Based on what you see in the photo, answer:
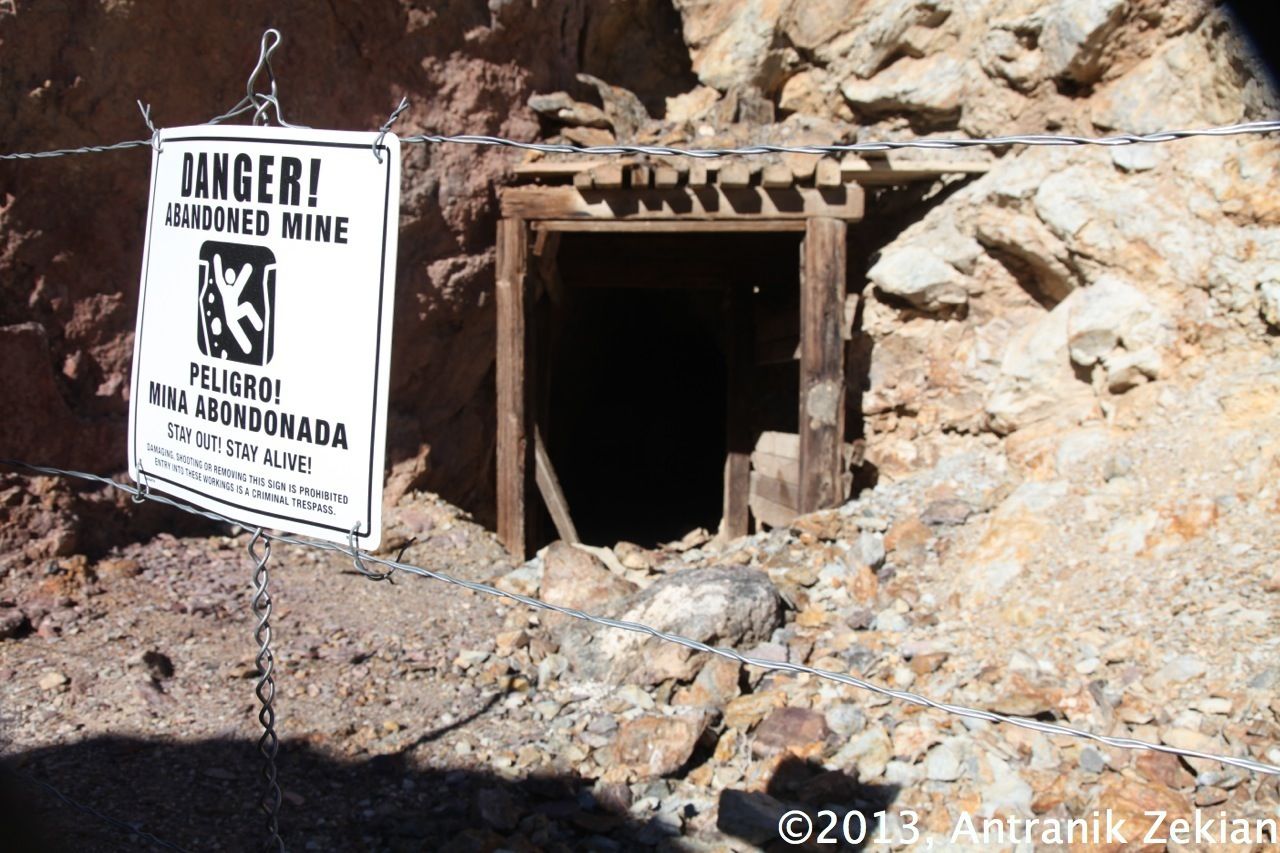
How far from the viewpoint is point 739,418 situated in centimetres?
762

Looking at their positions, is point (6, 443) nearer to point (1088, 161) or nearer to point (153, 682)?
point (153, 682)

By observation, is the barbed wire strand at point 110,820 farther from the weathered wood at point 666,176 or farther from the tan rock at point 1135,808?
the weathered wood at point 666,176

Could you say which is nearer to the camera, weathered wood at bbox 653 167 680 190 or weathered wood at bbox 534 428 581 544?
weathered wood at bbox 653 167 680 190

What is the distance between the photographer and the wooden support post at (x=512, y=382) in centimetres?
582

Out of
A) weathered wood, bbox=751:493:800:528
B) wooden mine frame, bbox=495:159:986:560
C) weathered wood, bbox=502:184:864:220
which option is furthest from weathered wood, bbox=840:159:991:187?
weathered wood, bbox=751:493:800:528

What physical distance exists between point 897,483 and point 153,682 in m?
3.77

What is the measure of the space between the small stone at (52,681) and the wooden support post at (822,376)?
3595 millimetres

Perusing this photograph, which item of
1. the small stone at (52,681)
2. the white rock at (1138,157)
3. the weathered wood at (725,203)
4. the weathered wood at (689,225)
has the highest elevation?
the white rock at (1138,157)

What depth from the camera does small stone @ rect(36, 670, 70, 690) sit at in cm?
346

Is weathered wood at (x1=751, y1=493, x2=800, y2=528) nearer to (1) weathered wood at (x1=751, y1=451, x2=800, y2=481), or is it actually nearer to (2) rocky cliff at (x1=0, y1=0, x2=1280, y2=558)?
(1) weathered wood at (x1=751, y1=451, x2=800, y2=481)

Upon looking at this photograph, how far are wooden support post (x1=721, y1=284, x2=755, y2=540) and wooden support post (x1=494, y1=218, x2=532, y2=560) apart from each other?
6.78 feet

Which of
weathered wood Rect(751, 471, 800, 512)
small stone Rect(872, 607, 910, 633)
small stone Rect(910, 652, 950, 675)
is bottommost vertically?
small stone Rect(910, 652, 950, 675)

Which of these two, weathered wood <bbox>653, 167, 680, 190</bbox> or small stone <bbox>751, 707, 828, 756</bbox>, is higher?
weathered wood <bbox>653, 167, 680, 190</bbox>

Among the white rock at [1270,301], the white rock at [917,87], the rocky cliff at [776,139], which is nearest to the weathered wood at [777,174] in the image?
→ the rocky cliff at [776,139]
